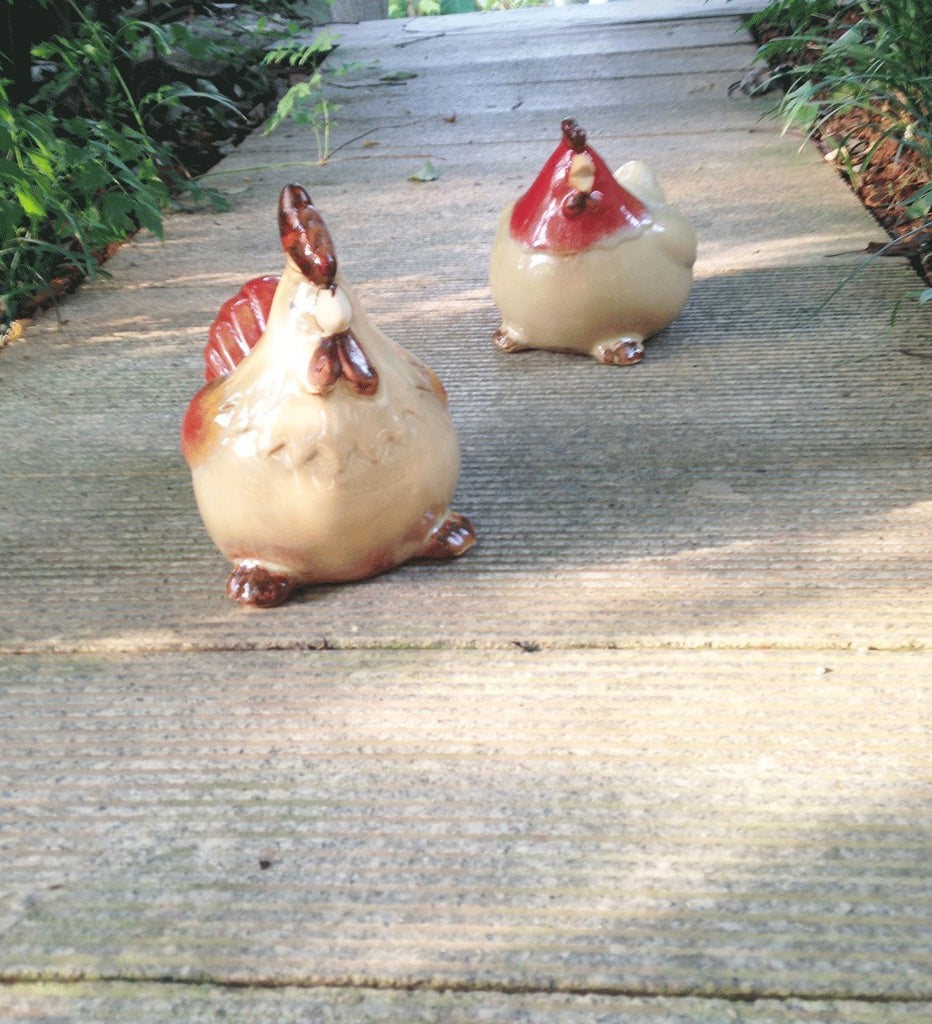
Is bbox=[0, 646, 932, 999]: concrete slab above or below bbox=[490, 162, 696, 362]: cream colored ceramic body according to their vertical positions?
below

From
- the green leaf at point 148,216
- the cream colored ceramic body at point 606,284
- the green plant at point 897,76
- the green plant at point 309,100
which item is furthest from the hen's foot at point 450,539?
the green plant at point 309,100

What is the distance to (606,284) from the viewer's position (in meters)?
2.73

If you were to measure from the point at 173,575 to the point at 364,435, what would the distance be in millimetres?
558

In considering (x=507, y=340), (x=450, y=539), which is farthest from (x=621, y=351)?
(x=450, y=539)

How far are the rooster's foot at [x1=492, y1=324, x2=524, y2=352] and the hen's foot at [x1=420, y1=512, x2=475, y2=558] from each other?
97cm

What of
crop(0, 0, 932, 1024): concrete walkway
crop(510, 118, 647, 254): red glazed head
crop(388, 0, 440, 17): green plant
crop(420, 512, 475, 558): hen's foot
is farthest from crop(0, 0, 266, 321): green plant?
crop(388, 0, 440, 17): green plant

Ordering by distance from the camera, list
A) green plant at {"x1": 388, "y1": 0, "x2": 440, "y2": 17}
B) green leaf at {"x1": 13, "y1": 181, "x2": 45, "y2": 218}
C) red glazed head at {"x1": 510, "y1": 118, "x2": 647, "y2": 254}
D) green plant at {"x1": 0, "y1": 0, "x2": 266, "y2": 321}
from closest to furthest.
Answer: red glazed head at {"x1": 510, "y1": 118, "x2": 647, "y2": 254} → green leaf at {"x1": 13, "y1": 181, "x2": 45, "y2": 218} → green plant at {"x1": 0, "y1": 0, "x2": 266, "y2": 321} → green plant at {"x1": 388, "y1": 0, "x2": 440, "y2": 17}

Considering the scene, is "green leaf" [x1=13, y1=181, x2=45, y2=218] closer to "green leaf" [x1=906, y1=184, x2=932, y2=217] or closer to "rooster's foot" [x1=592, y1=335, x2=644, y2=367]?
"rooster's foot" [x1=592, y1=335, x2=644, y2=367]

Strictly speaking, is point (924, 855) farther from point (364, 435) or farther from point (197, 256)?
point (197, 256)

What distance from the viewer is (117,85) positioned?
4.48m

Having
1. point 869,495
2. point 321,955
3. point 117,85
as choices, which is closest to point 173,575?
point 321,955

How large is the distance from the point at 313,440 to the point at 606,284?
116cm

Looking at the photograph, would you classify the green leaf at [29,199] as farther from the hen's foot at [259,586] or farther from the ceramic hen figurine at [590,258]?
the hen's foot at [259,586]

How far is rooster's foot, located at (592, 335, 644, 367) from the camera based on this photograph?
286 cm
